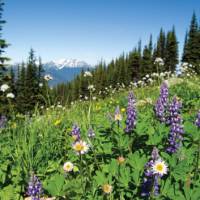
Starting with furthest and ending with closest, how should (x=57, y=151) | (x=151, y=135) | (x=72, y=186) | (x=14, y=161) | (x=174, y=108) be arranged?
(x=57, y=151) → (x=14, y=161) → (x=151, y=135) → (x=174, y=108) → (x=72, y=186)

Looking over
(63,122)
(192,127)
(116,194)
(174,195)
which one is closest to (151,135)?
(192,127)

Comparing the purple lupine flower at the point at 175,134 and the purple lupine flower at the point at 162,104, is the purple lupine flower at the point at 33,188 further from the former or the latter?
the purple lupine flower at the point at 162,104

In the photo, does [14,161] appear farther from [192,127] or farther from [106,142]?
[192,127]

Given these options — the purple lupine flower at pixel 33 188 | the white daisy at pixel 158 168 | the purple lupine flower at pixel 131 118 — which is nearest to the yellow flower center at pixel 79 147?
the purple lupine flower at pixel 33 188

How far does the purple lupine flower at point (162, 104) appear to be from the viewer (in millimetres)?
4438

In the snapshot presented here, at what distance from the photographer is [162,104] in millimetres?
4492

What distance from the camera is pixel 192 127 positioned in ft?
13.5

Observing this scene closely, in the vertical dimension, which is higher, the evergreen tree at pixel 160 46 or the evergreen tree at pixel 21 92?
the evergreen tree at pixel 160 46

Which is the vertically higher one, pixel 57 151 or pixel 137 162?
pixel 137 162

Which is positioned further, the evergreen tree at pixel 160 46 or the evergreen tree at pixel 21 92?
the evergreen tree at pixel 160 46

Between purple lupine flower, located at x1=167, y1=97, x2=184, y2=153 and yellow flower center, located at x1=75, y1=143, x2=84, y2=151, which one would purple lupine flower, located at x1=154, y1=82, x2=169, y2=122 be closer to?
purple lupine flower, located at x1=167, y1=97, x2=184, y2=153

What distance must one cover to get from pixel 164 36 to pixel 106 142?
3323 inches

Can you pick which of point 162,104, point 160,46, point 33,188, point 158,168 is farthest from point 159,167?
point 160,46

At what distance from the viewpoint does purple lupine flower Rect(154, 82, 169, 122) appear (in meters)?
4.44
